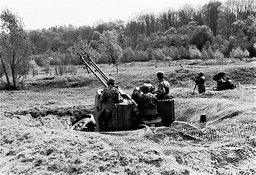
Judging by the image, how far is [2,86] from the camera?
2941 centimetres

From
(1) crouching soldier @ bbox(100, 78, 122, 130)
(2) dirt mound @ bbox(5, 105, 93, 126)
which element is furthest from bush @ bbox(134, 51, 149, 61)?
(1) crouching soldier @ bbox(100, 78, 122, 130)

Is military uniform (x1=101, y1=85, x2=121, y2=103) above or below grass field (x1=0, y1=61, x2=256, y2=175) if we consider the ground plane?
above

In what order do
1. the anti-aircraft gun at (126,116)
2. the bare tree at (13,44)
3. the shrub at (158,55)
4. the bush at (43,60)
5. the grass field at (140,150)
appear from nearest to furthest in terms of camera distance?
the grass field at (140,150)
the anti-aircraft gun at (126,116)
the bare tree at (13,44)
the bush at (43,60)
the shrub at (158,55)

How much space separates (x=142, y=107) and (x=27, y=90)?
803 inches

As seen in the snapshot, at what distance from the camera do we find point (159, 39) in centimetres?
6800

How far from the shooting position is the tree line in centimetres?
2916

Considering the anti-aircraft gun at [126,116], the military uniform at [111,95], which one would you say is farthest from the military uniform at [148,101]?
the military uniform at [111,95]

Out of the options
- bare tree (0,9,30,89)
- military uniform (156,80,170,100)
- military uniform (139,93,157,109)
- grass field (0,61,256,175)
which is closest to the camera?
grass field (0,61,256,175)

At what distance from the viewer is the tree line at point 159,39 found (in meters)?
29.2

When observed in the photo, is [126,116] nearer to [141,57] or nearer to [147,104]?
[147,104]

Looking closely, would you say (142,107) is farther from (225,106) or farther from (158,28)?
(158,28)

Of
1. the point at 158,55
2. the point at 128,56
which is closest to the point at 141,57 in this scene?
the point at 128,56

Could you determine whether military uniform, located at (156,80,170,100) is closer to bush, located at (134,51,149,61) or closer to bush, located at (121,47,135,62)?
bush, located at (134,51,149,61)

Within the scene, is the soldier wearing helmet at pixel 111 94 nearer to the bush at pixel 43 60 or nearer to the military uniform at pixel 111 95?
the military uniform at pixel 111 95
